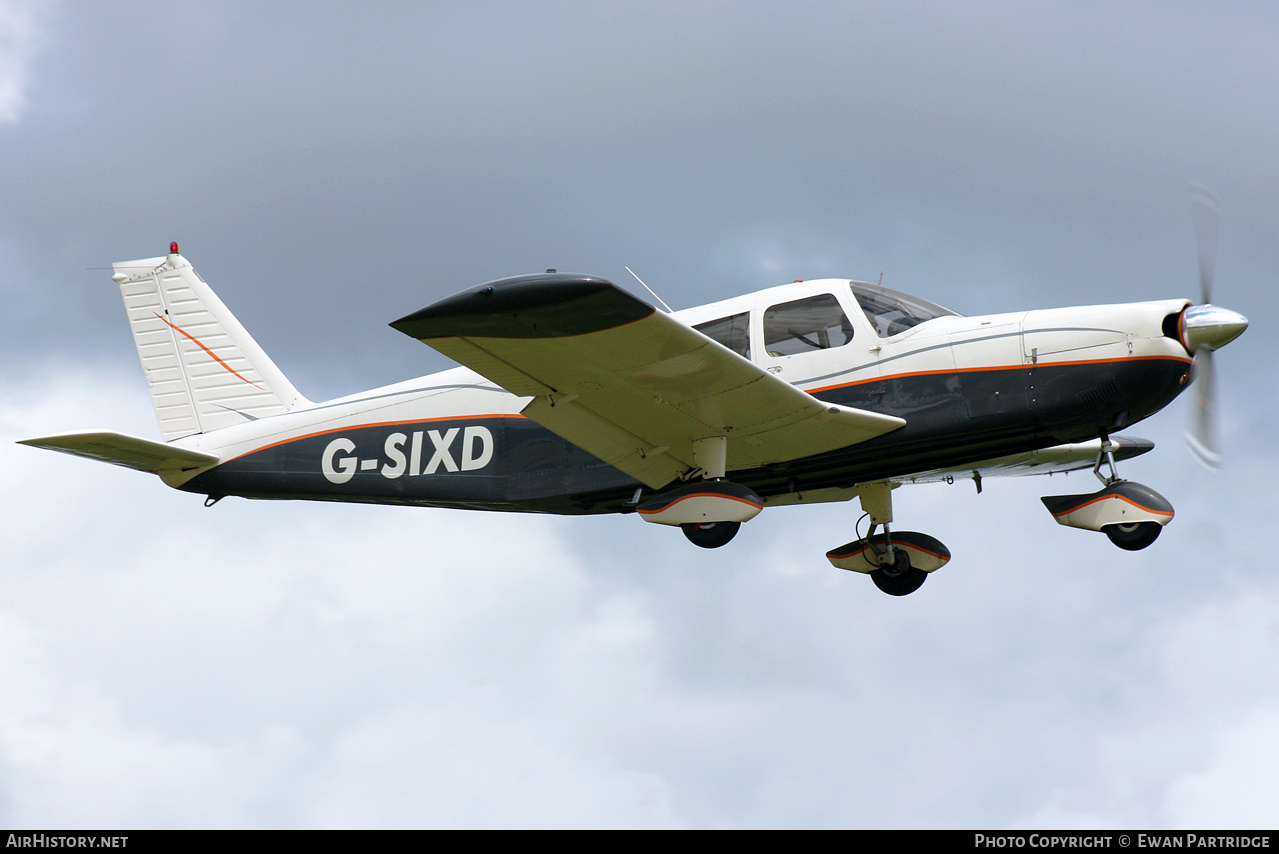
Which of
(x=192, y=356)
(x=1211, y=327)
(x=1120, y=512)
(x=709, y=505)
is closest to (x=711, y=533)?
(x=709, y=505)

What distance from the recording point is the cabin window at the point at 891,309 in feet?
39.8

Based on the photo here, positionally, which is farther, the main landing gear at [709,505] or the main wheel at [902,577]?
the main wheel at [902,577]

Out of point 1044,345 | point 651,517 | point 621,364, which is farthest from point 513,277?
point 1044,345

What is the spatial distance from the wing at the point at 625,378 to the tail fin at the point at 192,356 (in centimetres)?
475

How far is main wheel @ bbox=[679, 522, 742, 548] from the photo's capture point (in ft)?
38.6

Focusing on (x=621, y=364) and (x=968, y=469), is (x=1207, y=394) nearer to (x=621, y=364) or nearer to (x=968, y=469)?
(x=968, y=469)

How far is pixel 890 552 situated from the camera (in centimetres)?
1432

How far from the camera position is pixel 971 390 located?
11.7 m

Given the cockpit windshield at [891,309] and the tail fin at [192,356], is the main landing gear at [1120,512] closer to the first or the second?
the cockpit windshield at [891,309]

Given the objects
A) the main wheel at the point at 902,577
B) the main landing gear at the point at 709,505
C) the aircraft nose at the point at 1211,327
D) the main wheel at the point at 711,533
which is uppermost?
the aircraft nose at the point at 1211,327

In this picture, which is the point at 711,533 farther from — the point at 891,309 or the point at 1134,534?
the point at 1134,534

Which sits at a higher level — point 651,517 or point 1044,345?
point 1044,345

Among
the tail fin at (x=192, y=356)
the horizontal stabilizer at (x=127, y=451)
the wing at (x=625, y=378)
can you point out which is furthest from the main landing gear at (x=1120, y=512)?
the horizontal stabilizer at (x=127, y=451)
